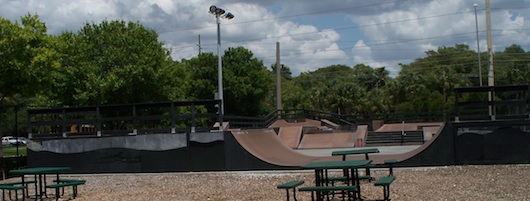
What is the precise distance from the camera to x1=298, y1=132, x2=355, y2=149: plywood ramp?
29.5 meters

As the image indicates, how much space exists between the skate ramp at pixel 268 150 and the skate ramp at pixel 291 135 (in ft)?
31.0

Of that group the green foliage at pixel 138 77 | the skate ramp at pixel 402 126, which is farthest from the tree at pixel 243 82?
the skate ramp at pixel 402 126

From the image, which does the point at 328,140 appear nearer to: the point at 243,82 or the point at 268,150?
the point at 268,150

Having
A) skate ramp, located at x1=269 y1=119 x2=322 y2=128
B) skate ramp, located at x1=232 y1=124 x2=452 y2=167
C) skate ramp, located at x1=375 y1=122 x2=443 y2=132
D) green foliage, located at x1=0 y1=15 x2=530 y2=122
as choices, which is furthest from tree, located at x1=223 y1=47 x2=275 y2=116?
skate ramp, located at x1=232 y1=124 x2=452 y2=167

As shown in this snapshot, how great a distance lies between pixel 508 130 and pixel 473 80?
200 feet

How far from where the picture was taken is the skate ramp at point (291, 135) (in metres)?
30.2

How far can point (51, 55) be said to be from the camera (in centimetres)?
1925

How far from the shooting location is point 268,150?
18.9 metres

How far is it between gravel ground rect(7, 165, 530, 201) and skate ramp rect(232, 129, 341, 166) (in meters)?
0.85

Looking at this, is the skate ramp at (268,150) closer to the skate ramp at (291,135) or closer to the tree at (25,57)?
the tree at (25,57)

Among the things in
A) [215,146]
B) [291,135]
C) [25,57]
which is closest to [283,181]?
[215,146]

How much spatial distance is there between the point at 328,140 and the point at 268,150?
11.6 metres

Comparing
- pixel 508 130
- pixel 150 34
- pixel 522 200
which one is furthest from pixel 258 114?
pixel 522 200

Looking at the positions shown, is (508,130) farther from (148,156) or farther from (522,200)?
(148,156)
